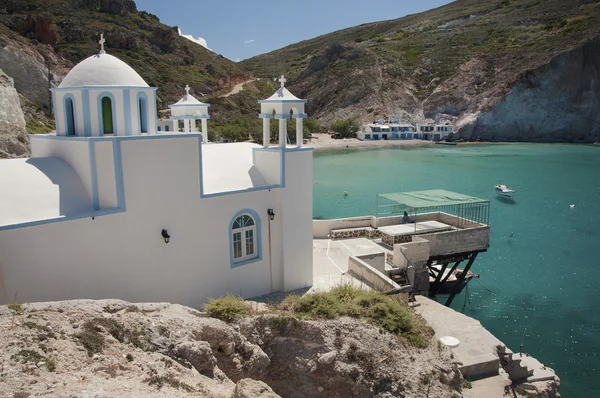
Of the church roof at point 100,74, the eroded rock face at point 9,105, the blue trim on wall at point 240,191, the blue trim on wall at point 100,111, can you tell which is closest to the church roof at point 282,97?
the blue trim on wall at point 240,191

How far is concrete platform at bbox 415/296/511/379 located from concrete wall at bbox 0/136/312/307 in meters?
4.33

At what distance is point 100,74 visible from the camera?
11.5 meters

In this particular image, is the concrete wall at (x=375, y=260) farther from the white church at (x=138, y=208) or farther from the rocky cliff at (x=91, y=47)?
the rocky cliff at (x=91, y=47)

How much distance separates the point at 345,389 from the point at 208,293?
17.9 feet

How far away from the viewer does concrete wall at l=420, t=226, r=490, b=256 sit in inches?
717

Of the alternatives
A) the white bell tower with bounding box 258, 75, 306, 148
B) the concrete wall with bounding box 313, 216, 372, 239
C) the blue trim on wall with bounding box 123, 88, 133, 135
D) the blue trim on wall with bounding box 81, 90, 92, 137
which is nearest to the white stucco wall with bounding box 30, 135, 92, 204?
the blue trim on wall with bounding box 81, 90, 92, 137

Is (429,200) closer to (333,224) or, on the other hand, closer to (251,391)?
A: (333,224)

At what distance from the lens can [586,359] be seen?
52.1 ft

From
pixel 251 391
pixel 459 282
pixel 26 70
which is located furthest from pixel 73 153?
pixel 26 70

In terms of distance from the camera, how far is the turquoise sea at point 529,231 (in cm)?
1719

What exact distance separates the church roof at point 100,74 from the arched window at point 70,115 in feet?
1.37

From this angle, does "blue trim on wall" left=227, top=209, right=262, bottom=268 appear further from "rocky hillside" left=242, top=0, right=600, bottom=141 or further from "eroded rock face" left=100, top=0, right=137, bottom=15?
"rocky hillside" left=242, top=0, right=600, bottom=141

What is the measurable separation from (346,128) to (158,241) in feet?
259

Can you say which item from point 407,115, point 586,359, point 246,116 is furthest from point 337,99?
point 586,359
